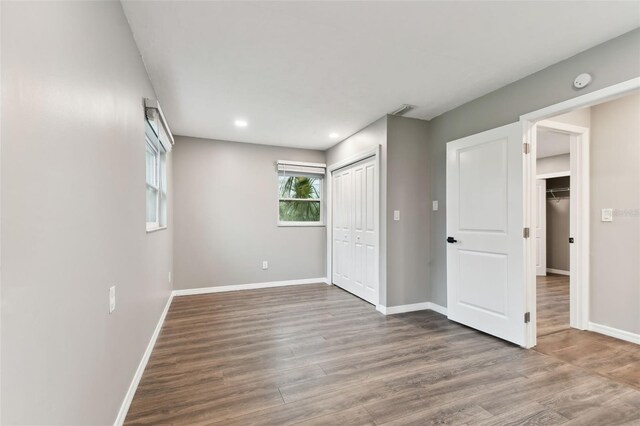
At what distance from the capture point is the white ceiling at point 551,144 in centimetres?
444

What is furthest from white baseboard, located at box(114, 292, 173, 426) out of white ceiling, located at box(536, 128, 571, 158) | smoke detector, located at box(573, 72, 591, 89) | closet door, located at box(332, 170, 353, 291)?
white ceiling, located at box(536, 128, 571, 158)

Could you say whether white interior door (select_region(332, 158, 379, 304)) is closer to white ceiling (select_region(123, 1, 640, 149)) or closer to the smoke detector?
white ceiling (select_region(123, 1, 640, 149))

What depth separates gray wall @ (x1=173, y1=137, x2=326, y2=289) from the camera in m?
4.46

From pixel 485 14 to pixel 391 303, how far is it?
294 centimetres

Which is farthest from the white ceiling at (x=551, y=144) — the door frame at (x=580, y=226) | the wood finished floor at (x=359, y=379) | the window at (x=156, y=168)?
the window at (x=156, y=168)

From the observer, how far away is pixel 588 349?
2578 mm

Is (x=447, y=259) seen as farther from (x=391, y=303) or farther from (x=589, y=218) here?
(x=589, y=218)

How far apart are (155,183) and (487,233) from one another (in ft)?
11.5

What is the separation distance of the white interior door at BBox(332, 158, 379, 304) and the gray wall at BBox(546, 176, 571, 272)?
476 cm

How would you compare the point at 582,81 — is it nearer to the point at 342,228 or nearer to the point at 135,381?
the point at 342,228

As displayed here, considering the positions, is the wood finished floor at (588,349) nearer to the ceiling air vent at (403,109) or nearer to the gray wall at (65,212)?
the ceiling air vent at (403,109)

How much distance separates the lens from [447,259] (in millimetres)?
3377

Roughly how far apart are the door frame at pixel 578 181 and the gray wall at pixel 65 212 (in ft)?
10.2

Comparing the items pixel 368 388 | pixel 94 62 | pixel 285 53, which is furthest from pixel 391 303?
pixel 94 62
